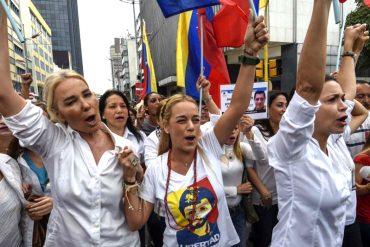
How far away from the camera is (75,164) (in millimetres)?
1823

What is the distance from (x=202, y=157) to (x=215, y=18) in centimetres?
239

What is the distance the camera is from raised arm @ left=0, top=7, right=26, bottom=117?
64.8 inches

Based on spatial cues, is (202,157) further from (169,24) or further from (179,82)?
(169,24)

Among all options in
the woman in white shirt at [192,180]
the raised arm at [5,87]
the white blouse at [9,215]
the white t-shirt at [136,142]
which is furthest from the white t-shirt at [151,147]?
the raised arm at [5,87]

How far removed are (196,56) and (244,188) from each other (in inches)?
80.7

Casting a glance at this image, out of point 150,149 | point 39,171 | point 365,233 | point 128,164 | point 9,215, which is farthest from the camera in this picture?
point 150,149

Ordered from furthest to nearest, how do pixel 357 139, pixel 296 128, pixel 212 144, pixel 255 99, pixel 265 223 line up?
pixel 255 99
pixel 357 139
pixel 265 223
pixel 212 144
pixel 296 128

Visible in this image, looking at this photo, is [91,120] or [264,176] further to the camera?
[264,176]

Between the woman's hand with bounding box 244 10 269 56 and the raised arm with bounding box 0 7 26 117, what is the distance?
138cm

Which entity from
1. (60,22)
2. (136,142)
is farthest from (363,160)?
(60,22)

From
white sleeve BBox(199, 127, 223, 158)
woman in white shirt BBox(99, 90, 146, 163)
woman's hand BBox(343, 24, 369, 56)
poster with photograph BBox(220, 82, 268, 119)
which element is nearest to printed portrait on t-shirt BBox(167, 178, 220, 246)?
white sleeve BBox(199, 127, 223, 158)

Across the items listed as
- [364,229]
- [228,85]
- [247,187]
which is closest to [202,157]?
[247,187]

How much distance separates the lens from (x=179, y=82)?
4.58 meters

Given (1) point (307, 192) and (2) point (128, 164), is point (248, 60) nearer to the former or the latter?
(1) point (307, 192)
